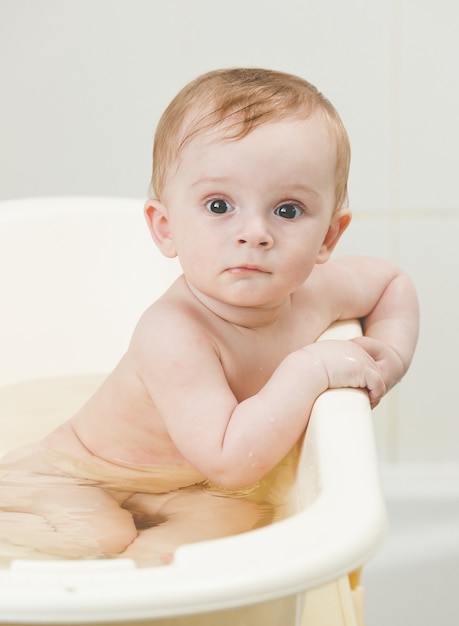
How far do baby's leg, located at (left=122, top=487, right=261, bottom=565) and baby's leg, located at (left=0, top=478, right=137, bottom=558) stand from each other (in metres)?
0.02

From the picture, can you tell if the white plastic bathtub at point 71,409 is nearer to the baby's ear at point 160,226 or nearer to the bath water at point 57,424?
the bath water at point 57,424

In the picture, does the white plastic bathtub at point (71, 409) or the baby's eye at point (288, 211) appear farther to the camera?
the baby's eye at point (288, 211)

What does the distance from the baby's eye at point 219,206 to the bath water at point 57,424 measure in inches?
8.5

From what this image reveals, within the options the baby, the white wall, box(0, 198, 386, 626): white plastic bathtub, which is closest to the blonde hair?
the baby

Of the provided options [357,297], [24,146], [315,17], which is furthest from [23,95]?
Answer: [357,297]

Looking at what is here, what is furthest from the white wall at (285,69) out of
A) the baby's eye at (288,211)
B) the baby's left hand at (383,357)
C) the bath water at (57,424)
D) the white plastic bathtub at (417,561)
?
the baby's eye at (288,211)

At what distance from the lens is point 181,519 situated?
0.88 metres

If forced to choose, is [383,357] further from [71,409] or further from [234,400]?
[71,409]

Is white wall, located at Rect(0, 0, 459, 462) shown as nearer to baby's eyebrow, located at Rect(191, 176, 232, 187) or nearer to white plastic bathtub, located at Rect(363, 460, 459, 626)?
white plastic bathtub, located at Rect(363, 460, 459, 626)

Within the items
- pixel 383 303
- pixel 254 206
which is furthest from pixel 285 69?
pixel 254 206

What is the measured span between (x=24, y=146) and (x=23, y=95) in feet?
0.27

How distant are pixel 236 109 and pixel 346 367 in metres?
0.24

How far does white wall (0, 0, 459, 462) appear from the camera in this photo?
1.62 m

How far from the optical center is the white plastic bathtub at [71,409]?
51 centimetres
